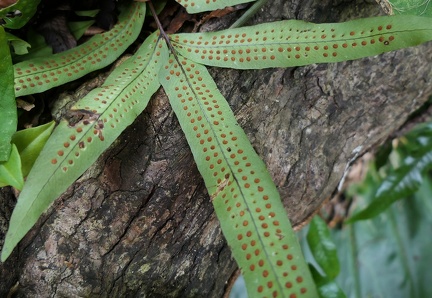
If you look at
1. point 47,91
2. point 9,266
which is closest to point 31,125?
point 47,91

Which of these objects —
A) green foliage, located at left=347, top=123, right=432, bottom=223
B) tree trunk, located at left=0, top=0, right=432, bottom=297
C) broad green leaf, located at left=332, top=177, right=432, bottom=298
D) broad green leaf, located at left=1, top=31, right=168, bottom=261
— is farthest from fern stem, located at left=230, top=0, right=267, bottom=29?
broad green leaf, located at left=332, top=177, right=432, bottom=298

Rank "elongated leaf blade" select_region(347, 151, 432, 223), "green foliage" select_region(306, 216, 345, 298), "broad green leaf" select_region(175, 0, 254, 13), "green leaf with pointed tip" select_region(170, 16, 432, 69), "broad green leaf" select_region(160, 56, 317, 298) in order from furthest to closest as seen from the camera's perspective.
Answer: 1. "elongated leaf blade" select_region(347, 151, 432, 223)
2. "green foliage" select_region(306, 216, 345, 298)
3. "broad green leaf" select_region(175, 0, 254, 13)
4. "green leaf with pointed tip" select_region(170, 16, 432, 69)
5. "broad green leaf" select_region(160, 56, 317, 298)

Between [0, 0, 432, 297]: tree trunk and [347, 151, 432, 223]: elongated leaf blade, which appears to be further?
[347, 151, 432, 223]: elongated leaf blade

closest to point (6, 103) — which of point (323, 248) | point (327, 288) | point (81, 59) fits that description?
point (81, 59)

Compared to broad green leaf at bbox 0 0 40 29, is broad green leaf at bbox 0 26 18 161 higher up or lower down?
lower down

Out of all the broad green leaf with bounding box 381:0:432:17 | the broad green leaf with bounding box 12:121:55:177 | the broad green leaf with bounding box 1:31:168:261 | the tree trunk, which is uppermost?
the broad green leaf with bounding box 381:0:432:17

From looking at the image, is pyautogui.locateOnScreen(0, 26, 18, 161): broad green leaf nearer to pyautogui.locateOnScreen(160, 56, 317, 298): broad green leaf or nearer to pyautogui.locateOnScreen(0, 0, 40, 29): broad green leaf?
pyautogui.locateOnScreen(0, 0, 40, 29): broad green leaf

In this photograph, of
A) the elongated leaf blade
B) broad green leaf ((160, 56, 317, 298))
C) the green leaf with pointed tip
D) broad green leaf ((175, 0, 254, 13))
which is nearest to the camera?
broad green leaf ((160, 56, 317, 298))

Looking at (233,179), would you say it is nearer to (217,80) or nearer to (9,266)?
(217,80)
